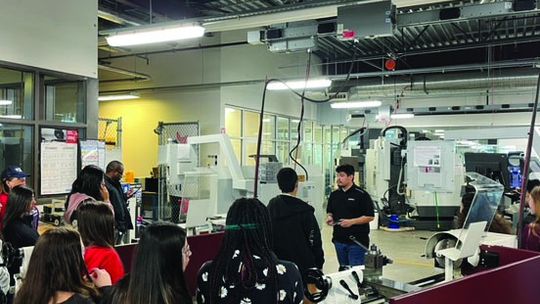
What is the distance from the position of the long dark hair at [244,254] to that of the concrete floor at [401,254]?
12.2 ft

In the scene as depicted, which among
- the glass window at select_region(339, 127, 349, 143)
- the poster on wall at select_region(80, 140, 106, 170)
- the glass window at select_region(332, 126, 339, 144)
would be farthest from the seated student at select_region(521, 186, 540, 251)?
the glass window at select_region(339, 127, 349, 143)

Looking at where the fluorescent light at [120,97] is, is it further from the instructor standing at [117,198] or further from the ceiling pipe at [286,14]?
the instructor standing at [117,198]

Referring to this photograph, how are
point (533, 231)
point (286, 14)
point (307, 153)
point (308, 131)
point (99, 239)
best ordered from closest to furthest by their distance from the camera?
point (99, 239) → point (533, 231) → point (286, 14) → point (307, 153) → point (308, 131)

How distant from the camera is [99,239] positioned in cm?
233

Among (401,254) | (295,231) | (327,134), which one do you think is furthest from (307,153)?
(295,231)

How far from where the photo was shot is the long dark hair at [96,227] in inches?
91.8

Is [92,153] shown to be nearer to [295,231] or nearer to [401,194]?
[295,231]

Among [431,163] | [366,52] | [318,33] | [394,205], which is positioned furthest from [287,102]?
[318,33]

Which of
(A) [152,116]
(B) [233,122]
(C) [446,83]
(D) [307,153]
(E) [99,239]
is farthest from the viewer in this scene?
(D) [307,153]

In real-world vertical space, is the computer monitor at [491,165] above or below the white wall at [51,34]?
below

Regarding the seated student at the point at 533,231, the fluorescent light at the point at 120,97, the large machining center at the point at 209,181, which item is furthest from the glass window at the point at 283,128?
the seated student at the point at 533,231

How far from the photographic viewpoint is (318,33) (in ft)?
19.8

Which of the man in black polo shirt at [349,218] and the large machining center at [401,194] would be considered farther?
the large machining center at [401,194]

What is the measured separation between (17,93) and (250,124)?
643 cm
